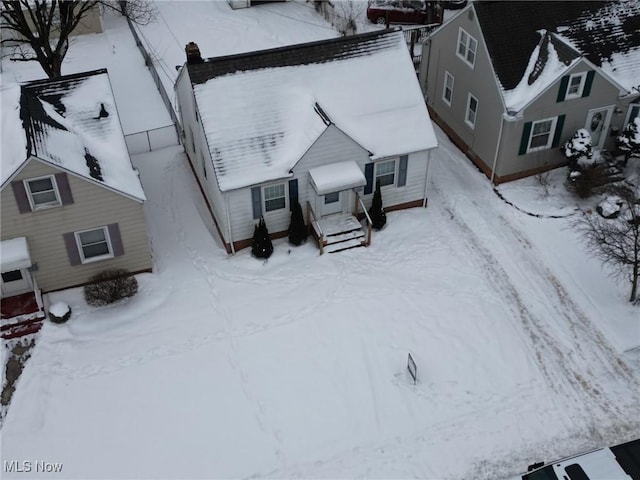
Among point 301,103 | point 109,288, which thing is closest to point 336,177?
point 301,103

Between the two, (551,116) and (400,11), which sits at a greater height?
(400,11)

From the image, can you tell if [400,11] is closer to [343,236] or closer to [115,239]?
[343,236]

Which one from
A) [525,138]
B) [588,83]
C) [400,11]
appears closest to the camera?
[588,83]

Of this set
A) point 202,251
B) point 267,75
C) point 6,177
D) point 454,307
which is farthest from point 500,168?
point 6,177

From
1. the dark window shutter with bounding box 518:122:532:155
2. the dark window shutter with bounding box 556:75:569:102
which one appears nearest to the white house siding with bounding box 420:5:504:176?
the dark window shutter with bounding box 518:122:532:155

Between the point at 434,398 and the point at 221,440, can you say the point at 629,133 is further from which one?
the point at 221,440

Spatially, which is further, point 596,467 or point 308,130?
point 308,130

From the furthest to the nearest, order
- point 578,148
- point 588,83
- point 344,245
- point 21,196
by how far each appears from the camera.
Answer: point 578,148, point 588,83, point 344,245, point 21,196
